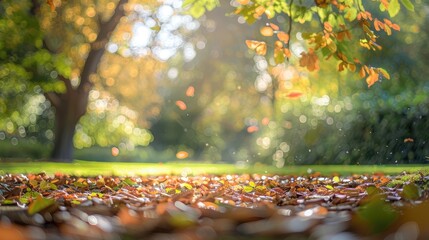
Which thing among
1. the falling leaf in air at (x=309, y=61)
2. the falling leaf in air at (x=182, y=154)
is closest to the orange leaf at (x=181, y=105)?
the falling leaf in air at (x=182, y=154)

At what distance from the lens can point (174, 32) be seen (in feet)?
59.8

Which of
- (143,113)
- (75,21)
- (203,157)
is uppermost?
(75,21)

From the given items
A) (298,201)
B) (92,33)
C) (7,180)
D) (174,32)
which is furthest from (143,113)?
(298,201)

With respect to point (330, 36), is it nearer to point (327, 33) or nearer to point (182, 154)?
point (327, 33)

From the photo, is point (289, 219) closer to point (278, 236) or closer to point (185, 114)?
point (278, 236)

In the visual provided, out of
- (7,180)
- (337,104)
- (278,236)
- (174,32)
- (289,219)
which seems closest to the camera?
(278,236)

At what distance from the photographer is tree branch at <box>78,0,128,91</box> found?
14.8 m

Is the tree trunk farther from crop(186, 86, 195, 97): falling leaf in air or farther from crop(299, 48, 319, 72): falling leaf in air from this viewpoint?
crop(186, 86, 195, 97): falling leaf in air

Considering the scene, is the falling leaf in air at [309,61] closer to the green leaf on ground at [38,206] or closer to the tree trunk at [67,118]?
the green leaf on ground at [38,206]

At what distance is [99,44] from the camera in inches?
583

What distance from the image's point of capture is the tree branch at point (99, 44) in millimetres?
14836

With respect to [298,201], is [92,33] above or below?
above

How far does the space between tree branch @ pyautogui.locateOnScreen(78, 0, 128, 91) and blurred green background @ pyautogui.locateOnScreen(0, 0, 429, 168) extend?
0.66 m

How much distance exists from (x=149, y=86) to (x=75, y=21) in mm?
6966
